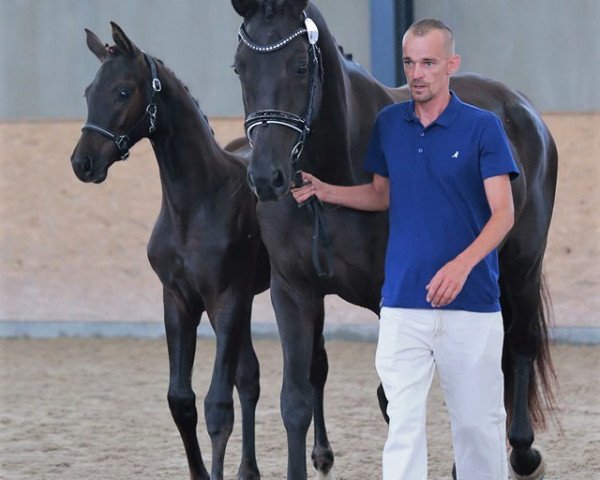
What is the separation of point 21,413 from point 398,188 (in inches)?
161

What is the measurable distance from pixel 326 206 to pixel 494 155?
Result: 32.2 inches

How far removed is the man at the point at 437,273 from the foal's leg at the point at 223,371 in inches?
56.3

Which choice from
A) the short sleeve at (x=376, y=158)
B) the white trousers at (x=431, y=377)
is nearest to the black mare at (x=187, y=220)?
the short sleeve at (x=376, y=158)

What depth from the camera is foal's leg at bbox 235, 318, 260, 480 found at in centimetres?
524

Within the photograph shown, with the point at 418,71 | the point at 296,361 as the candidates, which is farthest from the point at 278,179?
the point at 296,361

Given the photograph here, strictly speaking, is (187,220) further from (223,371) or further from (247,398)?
(247,398)

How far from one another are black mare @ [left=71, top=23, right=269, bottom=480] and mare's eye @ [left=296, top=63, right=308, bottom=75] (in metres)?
1.31

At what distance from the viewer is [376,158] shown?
3803 millimetres

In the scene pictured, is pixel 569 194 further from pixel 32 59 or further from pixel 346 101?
pixel 346 101

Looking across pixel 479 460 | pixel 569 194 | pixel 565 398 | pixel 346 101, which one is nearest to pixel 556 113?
pixel 569 194

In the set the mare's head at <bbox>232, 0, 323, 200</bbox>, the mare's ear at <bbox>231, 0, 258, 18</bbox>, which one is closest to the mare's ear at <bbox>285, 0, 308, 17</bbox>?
the mare's head at <bbox>232, 0, 323, 200</bbox>

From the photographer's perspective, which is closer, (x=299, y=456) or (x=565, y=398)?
(x=299, y=456)

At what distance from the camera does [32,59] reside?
32.5 ft

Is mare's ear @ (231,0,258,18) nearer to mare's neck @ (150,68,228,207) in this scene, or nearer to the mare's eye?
the mare's eye
